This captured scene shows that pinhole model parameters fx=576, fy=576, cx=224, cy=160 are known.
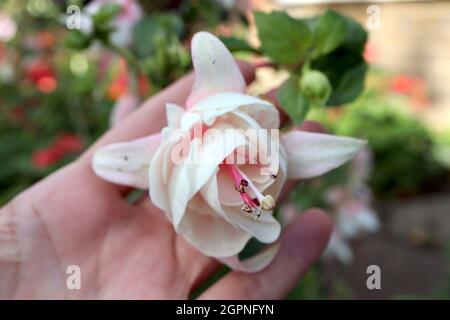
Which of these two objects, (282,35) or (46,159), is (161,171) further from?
(46,159)

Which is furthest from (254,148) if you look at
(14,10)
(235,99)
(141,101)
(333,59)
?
(14,10)

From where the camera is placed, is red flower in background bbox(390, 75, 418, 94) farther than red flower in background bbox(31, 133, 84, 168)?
Yes

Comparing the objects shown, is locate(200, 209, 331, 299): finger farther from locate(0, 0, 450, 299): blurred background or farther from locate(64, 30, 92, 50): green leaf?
locate(64, 30, 92, 50): green leaf

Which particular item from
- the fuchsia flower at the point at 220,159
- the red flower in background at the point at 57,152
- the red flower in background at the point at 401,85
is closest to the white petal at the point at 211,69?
the fuchsia flower at the point at 220,159

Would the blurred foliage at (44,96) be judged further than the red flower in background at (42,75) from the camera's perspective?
No

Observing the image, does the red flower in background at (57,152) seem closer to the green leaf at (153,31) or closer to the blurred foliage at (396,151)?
the green leaf at (153,31)

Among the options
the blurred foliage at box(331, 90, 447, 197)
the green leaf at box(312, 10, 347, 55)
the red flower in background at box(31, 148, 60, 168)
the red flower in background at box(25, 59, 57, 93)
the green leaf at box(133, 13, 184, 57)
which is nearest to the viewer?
the green leaf at box(312, 10, 347, 55)

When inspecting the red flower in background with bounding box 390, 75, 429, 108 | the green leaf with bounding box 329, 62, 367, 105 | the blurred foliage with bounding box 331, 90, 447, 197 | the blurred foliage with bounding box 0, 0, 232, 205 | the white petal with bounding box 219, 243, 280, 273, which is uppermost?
the green leaf with bounding box 329, 62, 367, 105

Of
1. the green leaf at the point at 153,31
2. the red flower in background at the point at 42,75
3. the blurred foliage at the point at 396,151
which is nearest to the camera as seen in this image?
the green leaf at the point at 153,31

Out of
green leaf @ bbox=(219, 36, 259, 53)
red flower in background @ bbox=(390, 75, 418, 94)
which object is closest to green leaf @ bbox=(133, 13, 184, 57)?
green leaf @ bbox=(219, 36, 259, 53)
